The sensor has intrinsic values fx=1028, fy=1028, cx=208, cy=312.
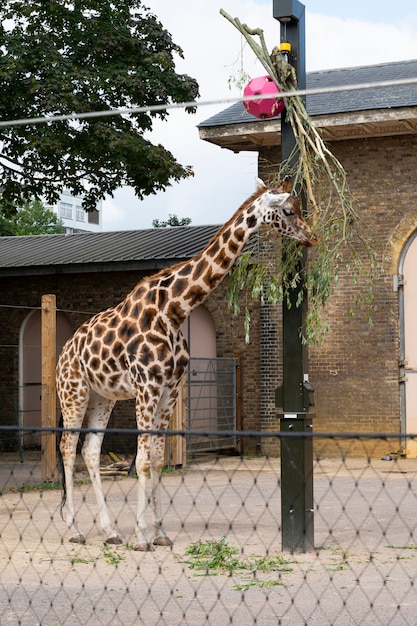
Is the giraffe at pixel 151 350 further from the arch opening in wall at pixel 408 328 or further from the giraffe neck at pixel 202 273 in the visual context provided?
the arch opening in wall at pixel 408 328

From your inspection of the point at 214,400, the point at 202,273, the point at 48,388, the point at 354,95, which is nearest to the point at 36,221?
the point at 214,400

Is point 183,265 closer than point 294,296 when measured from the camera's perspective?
No

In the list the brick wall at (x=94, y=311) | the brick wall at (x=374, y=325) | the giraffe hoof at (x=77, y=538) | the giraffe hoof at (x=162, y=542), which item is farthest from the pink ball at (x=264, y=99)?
the brick wall at (x=94, y=311)

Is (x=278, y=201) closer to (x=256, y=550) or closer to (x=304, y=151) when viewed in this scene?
(x=304, y=151)

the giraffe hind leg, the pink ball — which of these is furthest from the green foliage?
the pink ball

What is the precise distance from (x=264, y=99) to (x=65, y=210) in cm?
9644

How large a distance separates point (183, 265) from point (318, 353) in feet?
29.9

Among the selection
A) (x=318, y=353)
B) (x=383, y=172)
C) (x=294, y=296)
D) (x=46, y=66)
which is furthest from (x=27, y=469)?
(x=294, y=296)

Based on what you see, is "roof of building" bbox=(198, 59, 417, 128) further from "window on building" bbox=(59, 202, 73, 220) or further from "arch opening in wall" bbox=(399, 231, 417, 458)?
"window on building" bbox=(59, 202, 73, 220)

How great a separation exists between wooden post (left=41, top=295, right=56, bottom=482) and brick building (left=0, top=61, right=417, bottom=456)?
14.2ft

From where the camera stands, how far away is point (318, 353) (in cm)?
1892

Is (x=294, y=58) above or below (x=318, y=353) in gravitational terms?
above

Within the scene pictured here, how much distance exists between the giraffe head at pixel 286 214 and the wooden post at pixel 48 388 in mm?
6151

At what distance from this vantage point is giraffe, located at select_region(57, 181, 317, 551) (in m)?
9.47
